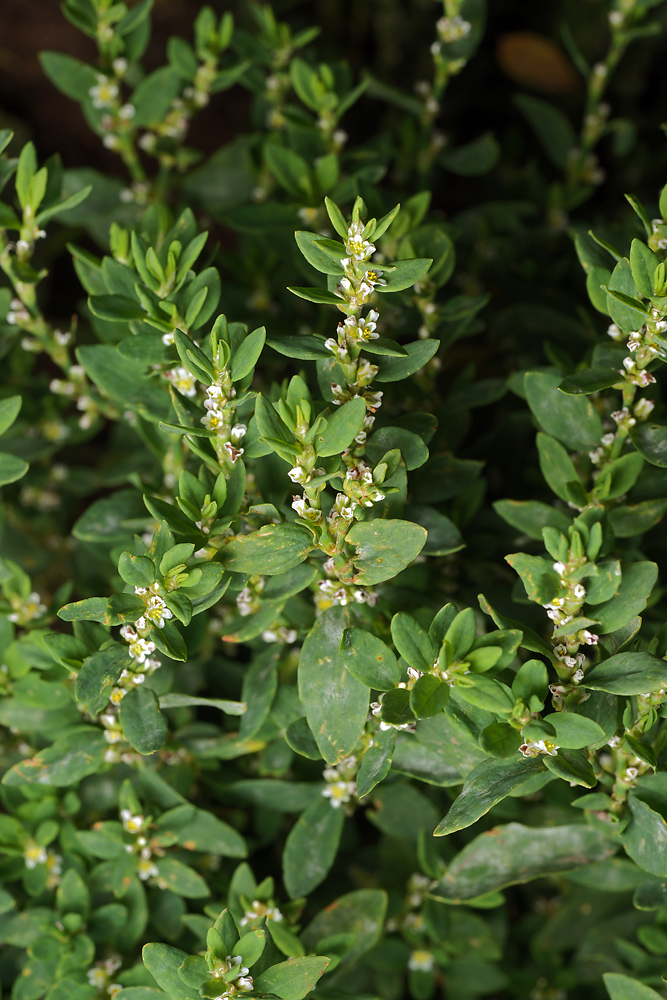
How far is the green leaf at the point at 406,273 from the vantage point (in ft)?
3.59

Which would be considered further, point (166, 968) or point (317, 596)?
point (317, 596)

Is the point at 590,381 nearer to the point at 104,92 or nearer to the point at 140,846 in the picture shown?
the point at 140,846

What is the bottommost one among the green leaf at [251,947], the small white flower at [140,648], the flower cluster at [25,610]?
the green leaf at [251,947]

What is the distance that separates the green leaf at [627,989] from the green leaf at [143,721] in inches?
26.8

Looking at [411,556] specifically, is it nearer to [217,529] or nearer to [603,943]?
[217,529]

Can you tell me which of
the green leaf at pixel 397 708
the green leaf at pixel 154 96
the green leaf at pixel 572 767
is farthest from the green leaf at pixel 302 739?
the green leaf at pixel 154 96

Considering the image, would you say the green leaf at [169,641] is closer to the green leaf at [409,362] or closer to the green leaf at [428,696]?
the green leaf at [428,696]

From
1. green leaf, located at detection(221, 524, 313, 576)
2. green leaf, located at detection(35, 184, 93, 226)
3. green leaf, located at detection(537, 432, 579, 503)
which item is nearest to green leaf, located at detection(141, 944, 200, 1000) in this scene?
green leaf, located at detection(221, 524, 313, 576)

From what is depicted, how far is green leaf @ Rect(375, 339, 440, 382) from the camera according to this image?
1150 millimetres

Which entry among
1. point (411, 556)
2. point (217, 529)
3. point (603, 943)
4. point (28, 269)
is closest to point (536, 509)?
→ point (411, 556)

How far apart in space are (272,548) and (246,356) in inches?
9.5

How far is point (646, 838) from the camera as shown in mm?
1147

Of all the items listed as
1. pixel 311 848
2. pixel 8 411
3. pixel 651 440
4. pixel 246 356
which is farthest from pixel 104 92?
pixel 311 848

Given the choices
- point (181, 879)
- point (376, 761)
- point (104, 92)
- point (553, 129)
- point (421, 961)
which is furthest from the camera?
point (553, 129)
